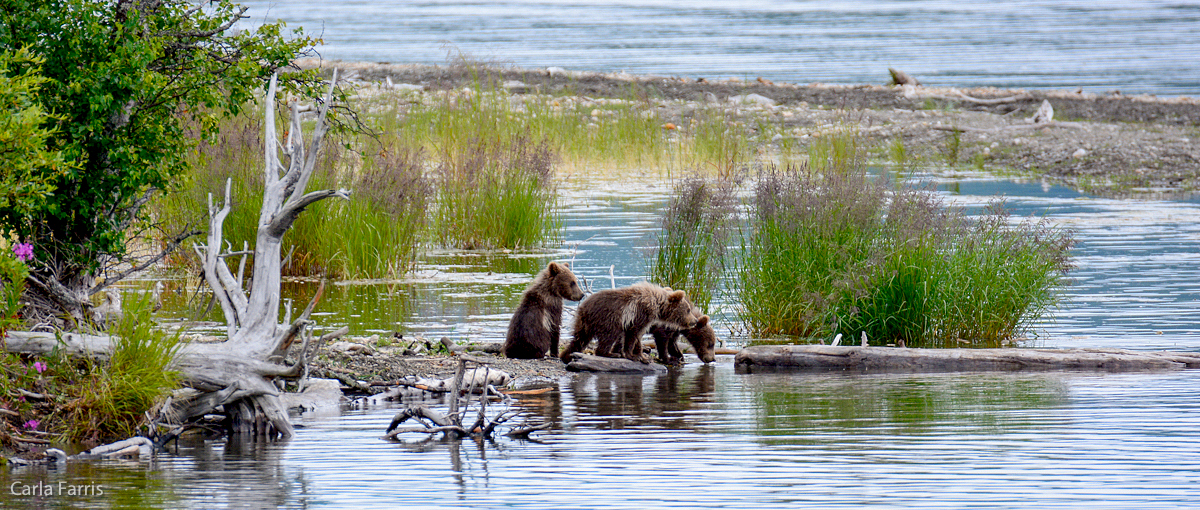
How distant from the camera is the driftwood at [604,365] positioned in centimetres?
1070

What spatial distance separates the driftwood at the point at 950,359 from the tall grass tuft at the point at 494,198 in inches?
287

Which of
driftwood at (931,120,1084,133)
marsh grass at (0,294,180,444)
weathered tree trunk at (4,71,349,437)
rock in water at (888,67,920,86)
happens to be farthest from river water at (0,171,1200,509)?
rock in water at (888,67,920,86)

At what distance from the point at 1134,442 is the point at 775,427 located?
6.47ft

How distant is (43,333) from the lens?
8.05 metres

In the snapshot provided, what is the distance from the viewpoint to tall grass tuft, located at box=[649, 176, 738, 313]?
12.8 m

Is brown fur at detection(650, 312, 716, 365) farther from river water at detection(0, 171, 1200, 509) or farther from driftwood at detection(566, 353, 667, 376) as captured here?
driftwood at detection(566, 353, 667, 376)

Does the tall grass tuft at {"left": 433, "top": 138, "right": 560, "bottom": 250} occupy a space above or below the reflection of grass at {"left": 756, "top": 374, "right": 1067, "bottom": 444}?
above

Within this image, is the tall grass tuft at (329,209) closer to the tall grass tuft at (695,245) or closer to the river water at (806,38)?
the tall grass tuft at (695,245)

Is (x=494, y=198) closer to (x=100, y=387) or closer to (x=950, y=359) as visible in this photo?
(x=950, y=359)

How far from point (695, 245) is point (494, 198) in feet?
17.2

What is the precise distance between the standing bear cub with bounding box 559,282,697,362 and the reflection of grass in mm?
1225

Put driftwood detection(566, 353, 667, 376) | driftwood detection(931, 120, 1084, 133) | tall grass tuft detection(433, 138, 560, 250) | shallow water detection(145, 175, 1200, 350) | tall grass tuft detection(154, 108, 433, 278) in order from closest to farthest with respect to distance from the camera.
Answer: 1. driftwood detection(566, 353, 667, 376)
2. shallow water detection(145, 175, 1200, 350)
3. tall grass tuft detection(154, 108, 433, 278)
4. tall grass tuft detection(433, 138, 560, 250)
5. driftwood detection(931, 120, 1084, 133)

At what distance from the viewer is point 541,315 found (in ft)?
36.2

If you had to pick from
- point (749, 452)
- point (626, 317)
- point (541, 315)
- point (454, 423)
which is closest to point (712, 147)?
point (541, 315)
